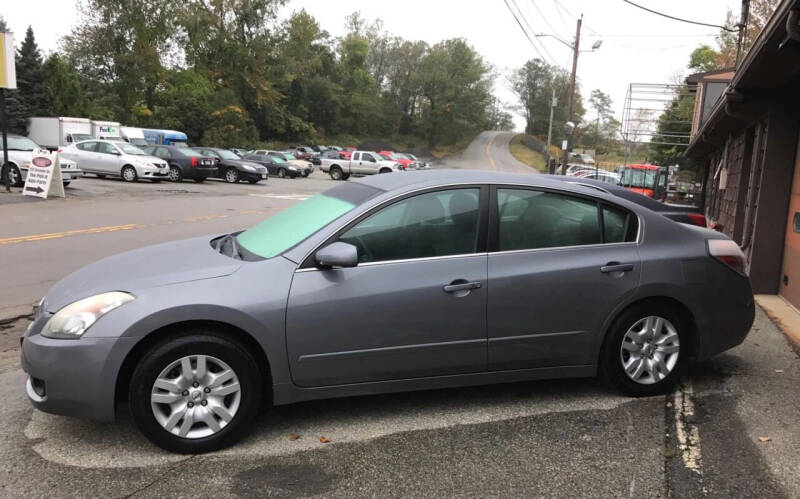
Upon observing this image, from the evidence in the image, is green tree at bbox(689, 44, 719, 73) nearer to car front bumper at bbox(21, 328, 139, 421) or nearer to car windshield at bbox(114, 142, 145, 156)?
car windshield at bbox(114, 142, 145, 156)

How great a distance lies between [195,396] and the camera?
333cm

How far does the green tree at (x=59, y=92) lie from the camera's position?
157 feet

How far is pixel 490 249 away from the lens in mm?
3902

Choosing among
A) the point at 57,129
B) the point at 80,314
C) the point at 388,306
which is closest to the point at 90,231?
the point at 80,314

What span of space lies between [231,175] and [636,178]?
58.9 feet

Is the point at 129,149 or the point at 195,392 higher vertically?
the point at 129,149

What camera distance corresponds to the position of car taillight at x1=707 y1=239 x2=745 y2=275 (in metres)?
4.40

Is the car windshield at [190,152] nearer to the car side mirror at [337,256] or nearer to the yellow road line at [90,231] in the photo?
the yellow road line at [90,231]

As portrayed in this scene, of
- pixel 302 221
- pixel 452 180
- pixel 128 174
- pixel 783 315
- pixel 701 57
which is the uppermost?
pixel 701 57

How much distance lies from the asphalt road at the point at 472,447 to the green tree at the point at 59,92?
4970 centimetres

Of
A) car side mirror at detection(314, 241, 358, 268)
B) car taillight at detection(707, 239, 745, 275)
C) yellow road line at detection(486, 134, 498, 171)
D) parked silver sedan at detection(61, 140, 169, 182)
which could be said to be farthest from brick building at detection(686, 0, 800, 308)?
yellow road line at detection(486, 134, 498, 171)

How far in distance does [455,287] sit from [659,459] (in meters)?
1.46

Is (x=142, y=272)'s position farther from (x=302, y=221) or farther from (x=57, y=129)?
(x=57, y=129)

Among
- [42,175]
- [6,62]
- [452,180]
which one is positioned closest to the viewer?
[452,180]
